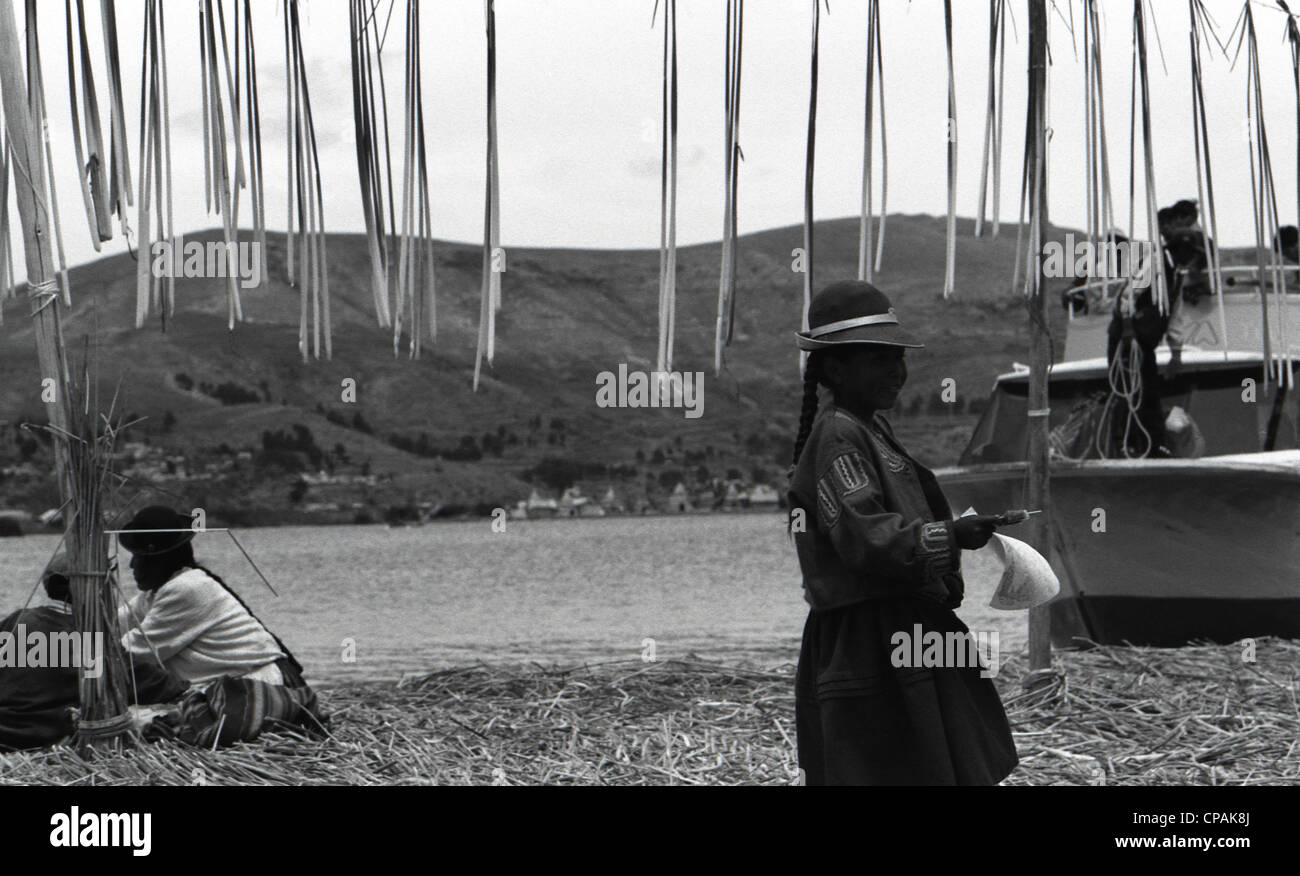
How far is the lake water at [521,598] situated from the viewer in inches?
802

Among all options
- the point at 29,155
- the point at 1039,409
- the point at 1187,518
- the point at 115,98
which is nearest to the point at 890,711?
the point at 115,98

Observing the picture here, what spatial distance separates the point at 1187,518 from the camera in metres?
10.2

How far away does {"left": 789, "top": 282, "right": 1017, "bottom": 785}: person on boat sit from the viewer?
3594 millimetres

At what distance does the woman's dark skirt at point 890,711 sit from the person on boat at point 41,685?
3311mm

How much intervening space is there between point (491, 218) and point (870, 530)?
133cm

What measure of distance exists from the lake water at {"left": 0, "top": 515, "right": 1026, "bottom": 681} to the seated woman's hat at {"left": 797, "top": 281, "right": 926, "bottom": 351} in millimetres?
7861

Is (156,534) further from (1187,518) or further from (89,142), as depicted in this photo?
(1187,518)

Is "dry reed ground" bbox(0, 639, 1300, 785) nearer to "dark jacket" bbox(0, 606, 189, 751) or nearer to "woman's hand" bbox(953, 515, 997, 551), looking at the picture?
"dark jacket" bbox(0, 606, 189, 751)

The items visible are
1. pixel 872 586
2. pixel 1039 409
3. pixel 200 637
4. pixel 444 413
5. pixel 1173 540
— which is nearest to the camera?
pixel 872 586

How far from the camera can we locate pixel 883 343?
3.74m

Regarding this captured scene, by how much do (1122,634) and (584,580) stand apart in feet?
110

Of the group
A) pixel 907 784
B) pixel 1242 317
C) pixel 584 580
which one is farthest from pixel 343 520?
pixel 907 784

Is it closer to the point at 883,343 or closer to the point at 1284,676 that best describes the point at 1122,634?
the point at 1284,676
